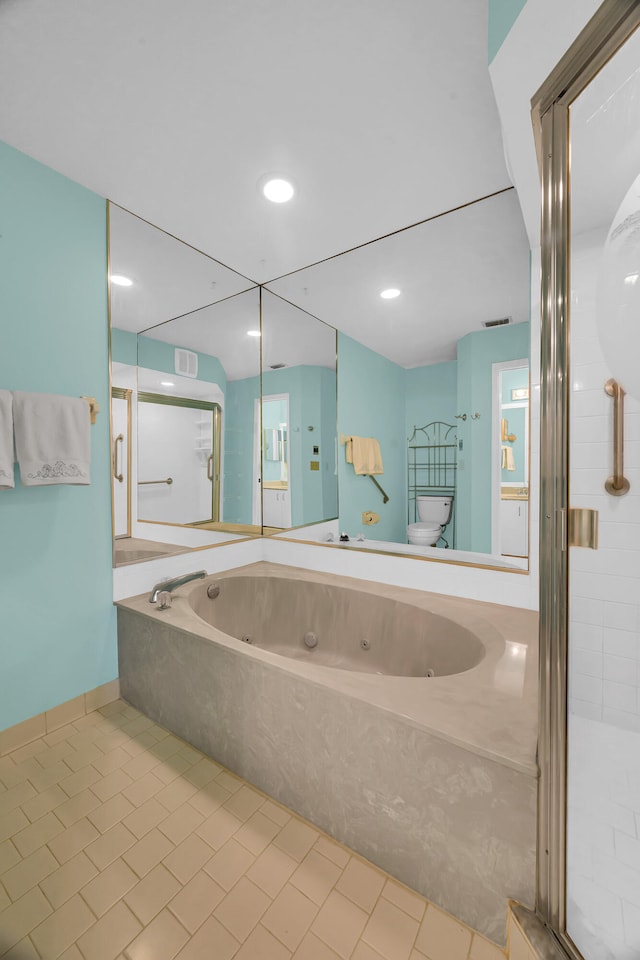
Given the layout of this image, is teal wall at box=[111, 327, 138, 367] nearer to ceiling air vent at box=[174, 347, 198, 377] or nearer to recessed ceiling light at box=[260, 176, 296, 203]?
ceiling air vent at box=[174, 347, 198, 377]

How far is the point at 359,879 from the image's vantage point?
3.61 ft

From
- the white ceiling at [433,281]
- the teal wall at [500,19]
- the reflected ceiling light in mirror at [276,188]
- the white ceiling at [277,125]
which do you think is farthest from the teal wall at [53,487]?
the teal wall at [500,19]

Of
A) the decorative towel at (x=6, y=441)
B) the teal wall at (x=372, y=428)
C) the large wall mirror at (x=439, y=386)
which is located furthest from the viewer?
the teal wall at (x=372, y=428)

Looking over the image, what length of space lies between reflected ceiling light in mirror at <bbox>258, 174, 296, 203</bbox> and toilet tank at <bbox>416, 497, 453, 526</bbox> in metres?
1.61

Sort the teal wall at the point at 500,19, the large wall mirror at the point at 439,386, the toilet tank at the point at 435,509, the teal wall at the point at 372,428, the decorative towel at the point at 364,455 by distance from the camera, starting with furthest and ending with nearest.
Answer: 1. the decorative towel at the point at 364,455
2. the teal wall at the point at 372,428
3. the toilet tank at the point at 435,509
4. the large wall mirror at the point at 439,386
5. the teal wall at the point at 500,19

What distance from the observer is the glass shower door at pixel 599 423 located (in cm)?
69

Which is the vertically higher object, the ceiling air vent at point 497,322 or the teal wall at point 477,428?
the ceiling air vent at point 497,322

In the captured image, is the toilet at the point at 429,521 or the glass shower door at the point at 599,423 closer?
the glass shower door at the point at 599,423

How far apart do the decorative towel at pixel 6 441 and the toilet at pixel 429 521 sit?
6.00 feet

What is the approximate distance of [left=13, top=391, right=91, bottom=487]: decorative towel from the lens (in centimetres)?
156

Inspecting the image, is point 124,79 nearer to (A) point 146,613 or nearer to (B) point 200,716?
(A) point 146,613

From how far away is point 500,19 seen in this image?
0.94 metres

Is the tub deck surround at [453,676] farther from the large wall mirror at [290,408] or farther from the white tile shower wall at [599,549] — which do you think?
the large wall mirror at [290,408]

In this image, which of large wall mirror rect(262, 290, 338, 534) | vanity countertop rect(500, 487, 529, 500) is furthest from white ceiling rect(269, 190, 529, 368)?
vanity countertop rect(500, 487, 529, 500)
